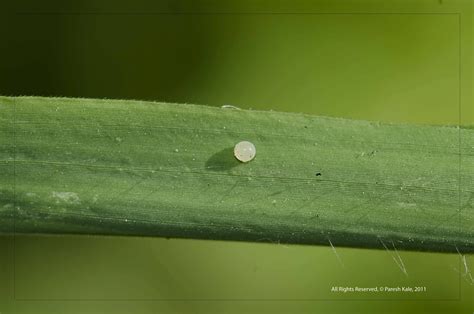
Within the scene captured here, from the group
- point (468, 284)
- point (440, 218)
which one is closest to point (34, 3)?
point (440, 218)

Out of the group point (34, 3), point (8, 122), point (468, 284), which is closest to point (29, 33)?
point (34, 3)

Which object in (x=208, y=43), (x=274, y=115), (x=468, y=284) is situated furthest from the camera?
(x=208, y=43)

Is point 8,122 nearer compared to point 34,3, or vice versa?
point 8,122

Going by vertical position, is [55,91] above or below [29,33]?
below

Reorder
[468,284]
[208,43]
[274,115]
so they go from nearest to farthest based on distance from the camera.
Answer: [274,115] → [468,284] → [208,43]

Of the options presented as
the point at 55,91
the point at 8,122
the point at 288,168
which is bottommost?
the point at 288,168

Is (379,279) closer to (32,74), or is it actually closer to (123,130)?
(123,130)
